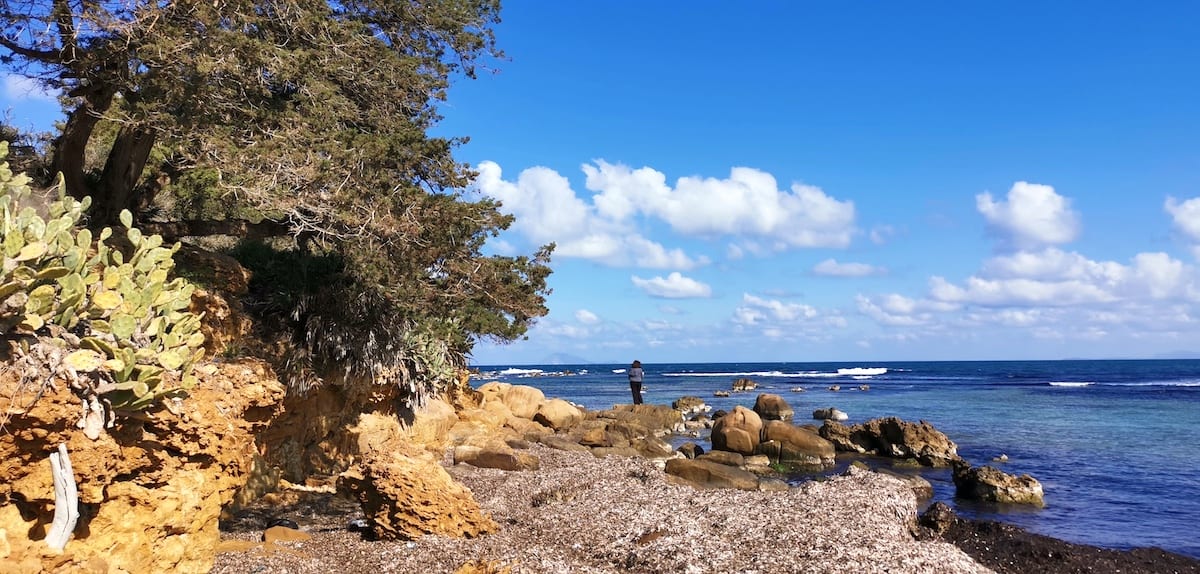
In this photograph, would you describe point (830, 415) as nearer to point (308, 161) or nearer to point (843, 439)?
point (843, 439)

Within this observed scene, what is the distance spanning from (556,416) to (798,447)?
9081mm

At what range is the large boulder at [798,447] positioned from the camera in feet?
73.7

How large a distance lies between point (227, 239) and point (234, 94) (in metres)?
6.51

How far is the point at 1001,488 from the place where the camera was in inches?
655

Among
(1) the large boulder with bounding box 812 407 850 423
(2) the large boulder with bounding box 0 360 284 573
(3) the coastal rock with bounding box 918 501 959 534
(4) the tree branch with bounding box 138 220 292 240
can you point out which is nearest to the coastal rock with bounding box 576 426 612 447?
(3) the coastal rock with bounding box 918 501 959 534

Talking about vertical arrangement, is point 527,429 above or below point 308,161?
below

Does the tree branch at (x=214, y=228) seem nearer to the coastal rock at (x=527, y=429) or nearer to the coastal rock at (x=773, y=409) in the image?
the coastal rock at (x=527, y=429)

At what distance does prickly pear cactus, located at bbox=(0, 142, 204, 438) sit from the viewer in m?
5.36

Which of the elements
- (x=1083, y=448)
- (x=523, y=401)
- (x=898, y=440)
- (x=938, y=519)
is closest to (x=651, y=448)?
(x=523, y=401)

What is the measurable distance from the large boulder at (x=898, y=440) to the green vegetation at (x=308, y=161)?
15.8 m

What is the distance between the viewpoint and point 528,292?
42.3 feet

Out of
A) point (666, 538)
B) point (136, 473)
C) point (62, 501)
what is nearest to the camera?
point (62, 501)

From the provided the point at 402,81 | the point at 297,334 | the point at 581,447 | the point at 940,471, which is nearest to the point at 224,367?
the point at 297,334

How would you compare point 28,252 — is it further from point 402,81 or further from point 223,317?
point 402,81
